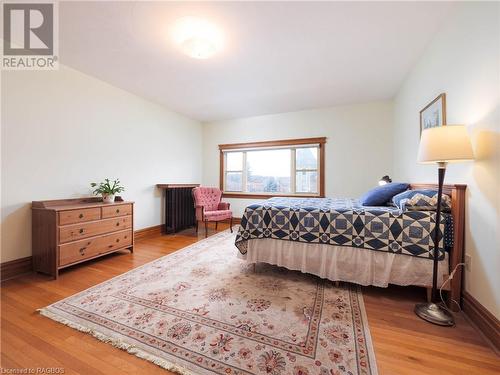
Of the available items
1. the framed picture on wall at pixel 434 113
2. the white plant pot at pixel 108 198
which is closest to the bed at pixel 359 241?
the framed picture on wall at pixel 434 113

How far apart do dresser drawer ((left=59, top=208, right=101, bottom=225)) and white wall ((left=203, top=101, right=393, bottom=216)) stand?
341 cm

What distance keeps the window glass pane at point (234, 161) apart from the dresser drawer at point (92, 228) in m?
2.69

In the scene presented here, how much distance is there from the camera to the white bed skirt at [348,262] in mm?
1827

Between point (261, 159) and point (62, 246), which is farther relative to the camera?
point (261, 159)

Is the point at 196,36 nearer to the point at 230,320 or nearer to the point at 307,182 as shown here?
the point at 230,320

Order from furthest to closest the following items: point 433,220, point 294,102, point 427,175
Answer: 1. point 294,102
2. point 427,175
3. point 433,220

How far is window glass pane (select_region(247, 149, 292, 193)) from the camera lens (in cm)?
478

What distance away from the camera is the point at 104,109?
3.22m

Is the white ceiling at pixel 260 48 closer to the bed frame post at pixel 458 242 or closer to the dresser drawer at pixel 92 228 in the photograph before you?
the bed frame post at pixel 458 242

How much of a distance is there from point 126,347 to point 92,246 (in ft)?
5.82

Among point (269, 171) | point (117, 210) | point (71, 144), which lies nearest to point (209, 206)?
point (269, 171)

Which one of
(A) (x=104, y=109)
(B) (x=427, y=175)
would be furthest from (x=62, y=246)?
(B) (x=427, y=175)

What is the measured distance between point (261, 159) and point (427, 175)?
3.17 meters

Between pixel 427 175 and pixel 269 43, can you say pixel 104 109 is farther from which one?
pixel 427 175
